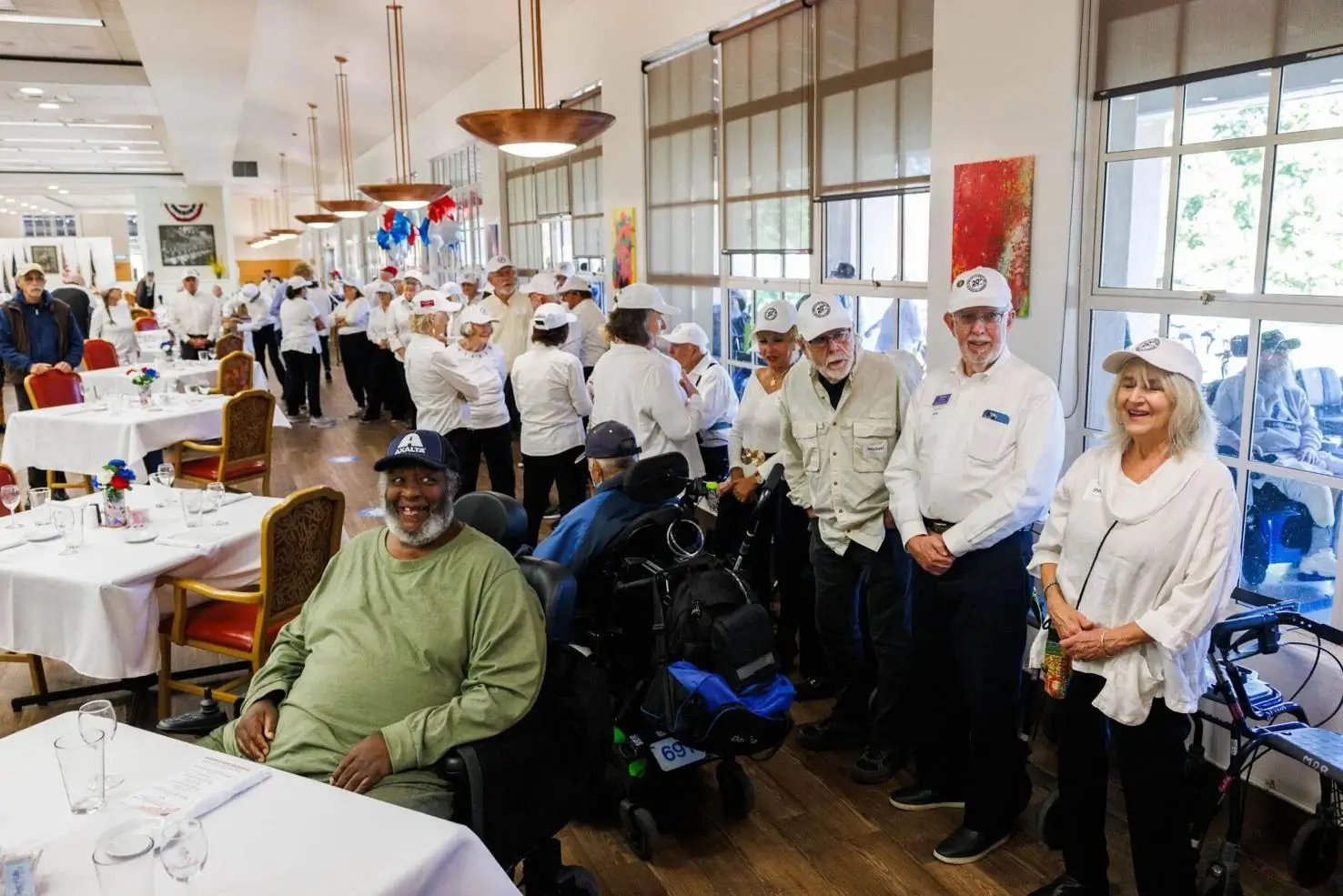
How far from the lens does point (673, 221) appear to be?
7105 mm

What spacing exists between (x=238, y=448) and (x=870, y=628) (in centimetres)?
451

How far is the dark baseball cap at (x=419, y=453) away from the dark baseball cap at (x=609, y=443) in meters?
0.88

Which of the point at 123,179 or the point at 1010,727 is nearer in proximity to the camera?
the point at 1010,727

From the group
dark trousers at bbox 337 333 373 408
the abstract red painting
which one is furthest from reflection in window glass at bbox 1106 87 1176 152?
dark trousers at bbox 337 333 373 408

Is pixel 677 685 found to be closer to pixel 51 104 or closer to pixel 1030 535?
pixel 1030 535

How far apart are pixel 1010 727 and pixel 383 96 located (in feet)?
40.0

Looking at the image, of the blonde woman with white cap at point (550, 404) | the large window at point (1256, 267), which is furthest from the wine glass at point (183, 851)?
the blonde woman with white cap at point (550, 404)

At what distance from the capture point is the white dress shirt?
5.41m

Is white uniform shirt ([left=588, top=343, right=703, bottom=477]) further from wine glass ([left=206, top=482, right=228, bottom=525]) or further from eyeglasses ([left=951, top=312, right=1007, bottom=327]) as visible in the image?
eyeglasses ([left=951, top=312, right=1007, bottom=327])

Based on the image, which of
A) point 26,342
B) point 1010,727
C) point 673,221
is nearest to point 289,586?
point 1010,727

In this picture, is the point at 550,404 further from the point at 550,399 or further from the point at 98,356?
the point at 98,356

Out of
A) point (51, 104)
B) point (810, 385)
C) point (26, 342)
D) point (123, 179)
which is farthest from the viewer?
point (123, 179)

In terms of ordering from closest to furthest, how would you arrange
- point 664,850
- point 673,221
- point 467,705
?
point 467,705
point 664,850
point 673,221

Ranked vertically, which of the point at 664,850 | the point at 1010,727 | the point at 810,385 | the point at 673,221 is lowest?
the point at 664,850
